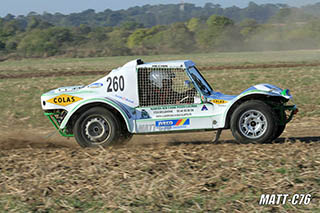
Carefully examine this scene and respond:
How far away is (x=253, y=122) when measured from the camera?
856 cm

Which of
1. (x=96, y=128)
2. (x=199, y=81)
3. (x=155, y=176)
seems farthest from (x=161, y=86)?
(x=155, y=176)

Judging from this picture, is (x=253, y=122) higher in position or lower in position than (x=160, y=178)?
higher

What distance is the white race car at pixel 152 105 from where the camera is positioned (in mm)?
8711

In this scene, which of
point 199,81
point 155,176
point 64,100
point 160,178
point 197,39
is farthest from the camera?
point 197,39

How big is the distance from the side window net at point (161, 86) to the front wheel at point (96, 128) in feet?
2.27

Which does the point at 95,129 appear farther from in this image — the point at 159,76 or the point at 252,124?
the point at 252,124

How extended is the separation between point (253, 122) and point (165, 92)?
1.72m

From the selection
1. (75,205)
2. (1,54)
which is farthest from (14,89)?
(1,54)

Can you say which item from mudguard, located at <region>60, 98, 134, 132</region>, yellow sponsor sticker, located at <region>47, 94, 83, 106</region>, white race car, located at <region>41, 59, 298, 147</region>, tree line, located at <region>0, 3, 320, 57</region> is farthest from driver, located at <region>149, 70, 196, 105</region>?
tree line, located at <region>0, 3, 320, 57</region>

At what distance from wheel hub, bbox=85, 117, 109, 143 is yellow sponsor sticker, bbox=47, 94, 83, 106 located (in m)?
0.53

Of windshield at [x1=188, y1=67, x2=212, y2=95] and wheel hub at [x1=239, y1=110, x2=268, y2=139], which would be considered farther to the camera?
windshield at [x1=188, y1=67, x2=212, y2=95]

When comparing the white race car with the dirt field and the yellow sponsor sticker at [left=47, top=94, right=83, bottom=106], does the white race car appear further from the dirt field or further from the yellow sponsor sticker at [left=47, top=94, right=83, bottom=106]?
the dirt field

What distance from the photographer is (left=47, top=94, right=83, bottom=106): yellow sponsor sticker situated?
8977mm

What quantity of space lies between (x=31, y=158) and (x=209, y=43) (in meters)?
42.3
